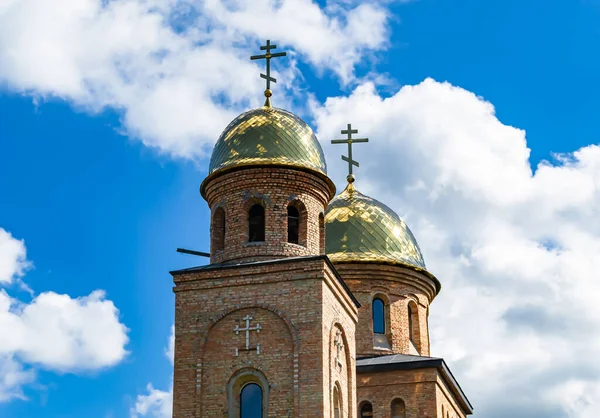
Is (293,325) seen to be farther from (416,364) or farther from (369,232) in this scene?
(369,232)

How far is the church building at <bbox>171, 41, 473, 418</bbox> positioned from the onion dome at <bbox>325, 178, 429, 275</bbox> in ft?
6.52

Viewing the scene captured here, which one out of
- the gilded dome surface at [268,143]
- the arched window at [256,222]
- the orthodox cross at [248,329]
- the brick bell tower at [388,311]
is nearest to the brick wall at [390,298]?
the brick bell tower at [388,311]

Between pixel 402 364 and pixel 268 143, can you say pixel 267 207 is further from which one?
pixel 402 364

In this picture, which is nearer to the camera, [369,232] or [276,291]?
[276,291]

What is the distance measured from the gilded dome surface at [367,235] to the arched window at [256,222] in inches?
196

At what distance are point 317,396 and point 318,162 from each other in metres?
5.08

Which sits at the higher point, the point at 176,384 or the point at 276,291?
the point at 276,291

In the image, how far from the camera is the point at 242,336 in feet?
67.2

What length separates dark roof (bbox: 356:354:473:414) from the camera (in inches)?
974

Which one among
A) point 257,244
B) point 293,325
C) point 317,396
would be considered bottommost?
point 317,396

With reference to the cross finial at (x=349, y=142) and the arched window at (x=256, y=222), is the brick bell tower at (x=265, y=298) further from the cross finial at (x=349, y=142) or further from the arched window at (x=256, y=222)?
the cross finial at (x=349, y=142)

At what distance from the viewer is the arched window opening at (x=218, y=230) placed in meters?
22.1

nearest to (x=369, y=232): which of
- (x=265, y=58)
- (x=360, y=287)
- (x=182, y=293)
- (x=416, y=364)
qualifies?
(x=360, y=287)

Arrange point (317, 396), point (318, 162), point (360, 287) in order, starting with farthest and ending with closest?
1. point (360, 287)
2. point (318, 162)
3. point (317, 396)
